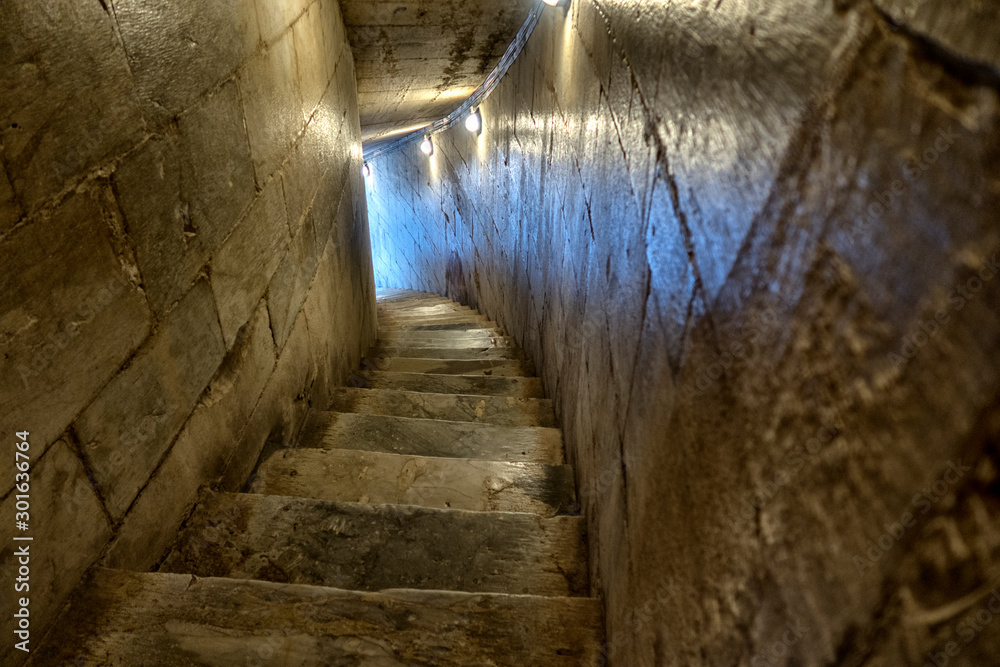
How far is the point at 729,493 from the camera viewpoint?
74cm

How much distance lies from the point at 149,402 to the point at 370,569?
31.8 inches

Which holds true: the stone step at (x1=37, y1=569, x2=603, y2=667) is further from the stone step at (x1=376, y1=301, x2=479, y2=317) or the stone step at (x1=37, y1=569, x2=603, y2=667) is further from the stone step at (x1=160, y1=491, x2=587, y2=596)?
the stone step at (x1=376, y1=301, x2=479, y2=317)

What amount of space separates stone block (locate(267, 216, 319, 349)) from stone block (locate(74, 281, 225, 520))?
0.54 metres

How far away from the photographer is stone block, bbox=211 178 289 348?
76.2 inches

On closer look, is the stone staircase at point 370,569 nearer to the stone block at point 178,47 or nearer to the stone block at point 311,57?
the stone block at point 178,47

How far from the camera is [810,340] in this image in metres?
0.58

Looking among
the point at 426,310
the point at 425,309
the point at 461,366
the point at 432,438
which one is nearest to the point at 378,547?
the point at 432,438

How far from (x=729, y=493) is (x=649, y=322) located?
0.52m

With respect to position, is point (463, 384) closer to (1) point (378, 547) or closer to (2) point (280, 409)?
(2) point (280, 409)

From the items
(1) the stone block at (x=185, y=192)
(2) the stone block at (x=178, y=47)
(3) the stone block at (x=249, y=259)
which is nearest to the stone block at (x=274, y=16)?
(2) the stone block at (x=178, y=47)

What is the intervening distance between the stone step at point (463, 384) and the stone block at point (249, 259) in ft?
5.01

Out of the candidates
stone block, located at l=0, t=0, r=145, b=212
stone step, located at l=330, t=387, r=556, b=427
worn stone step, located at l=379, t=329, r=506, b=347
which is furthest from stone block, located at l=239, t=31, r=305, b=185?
worn stone step, located at l=379, t=329, r=506, b=347

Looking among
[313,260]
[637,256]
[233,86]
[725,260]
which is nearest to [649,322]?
[637,256]

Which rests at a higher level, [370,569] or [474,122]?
[474,122]
